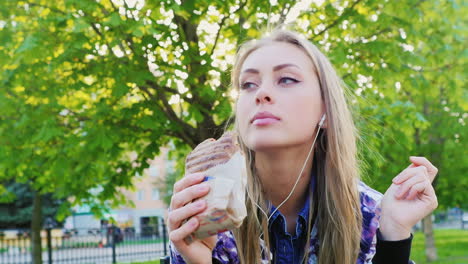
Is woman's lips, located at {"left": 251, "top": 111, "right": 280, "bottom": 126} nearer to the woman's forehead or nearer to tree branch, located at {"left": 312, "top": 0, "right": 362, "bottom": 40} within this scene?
the woman's forehead

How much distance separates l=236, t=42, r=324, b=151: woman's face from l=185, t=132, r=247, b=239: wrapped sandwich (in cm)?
20

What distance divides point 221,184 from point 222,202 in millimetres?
63

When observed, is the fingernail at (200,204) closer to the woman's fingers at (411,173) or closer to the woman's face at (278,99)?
the woman's face at (278,99)

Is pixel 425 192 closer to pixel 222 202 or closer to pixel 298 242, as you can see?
pixel 298 242

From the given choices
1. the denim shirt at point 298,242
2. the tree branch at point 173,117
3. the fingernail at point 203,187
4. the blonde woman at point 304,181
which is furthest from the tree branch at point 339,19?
→ the fingernail at point 203,187

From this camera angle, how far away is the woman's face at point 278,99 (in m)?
1.94

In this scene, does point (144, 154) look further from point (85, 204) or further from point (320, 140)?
point (320, 140)

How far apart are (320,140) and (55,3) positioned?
4.66 m

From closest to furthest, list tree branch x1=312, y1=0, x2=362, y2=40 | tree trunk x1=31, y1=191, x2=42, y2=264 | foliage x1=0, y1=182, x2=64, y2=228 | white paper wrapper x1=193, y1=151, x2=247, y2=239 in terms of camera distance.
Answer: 1. white paper wrapper x1=193, y1=151, x2=247, y2=239
2. tree branch x1=312, y1=0, x2=362, y2=40
3. tree trunk x1=31, y1=191, x2=42, y2=264
4. foliage x1=0, y1=182, x2=64, y2=228

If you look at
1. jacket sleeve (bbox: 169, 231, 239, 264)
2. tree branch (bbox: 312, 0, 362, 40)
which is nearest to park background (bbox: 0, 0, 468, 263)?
tree branch (bbox: 312, 0, 362, 40)

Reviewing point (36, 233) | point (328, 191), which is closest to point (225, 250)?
point (328, 191)

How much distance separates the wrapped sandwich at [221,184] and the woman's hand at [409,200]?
746 millimetres

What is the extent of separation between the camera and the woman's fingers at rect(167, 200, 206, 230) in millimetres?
1575

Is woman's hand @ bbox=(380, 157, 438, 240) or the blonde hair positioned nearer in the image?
woman's hand @ bbox=(380, 157, 438, 240)
